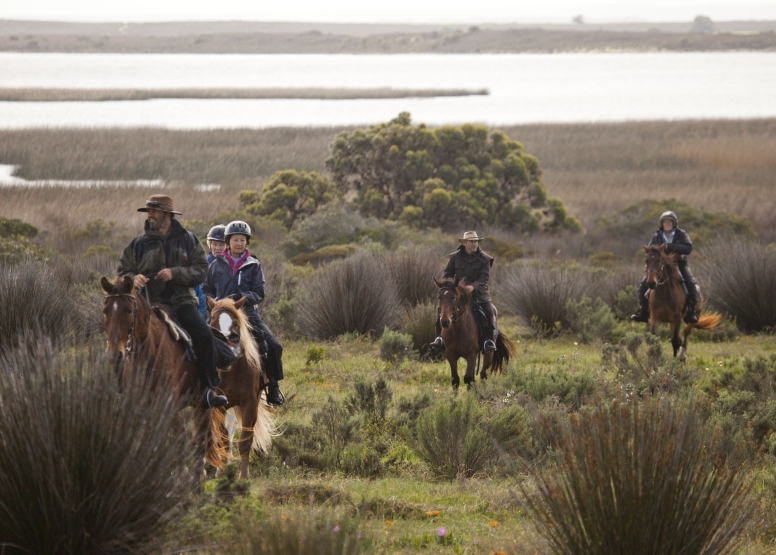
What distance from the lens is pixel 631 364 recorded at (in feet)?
38.5

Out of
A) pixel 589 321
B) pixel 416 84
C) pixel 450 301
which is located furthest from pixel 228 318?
pixel 416 84

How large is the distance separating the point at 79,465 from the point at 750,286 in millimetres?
15648

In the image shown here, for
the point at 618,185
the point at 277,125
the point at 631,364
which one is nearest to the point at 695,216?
the point at 618,185

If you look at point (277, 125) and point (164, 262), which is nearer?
point (164, 262)

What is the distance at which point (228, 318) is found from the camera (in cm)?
743

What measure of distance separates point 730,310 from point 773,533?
12787 millimetres

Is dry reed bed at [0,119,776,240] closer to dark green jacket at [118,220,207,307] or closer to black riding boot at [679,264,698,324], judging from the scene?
black riding boot at [679,264,698,324]

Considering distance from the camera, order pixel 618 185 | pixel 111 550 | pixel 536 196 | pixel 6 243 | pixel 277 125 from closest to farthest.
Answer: pixel 111 550
pixel 6 243
pixel 536 196
pixel 618 185
pixel 277 125

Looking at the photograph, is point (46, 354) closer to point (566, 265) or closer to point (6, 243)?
point (6, 243)

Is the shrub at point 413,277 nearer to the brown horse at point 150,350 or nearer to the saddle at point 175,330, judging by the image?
the brown horse at point 150,350

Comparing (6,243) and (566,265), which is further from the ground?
(6,243)

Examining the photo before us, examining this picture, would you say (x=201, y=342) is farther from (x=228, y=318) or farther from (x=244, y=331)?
(x=244, y=331)

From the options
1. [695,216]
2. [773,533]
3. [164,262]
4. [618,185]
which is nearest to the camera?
[773,533]

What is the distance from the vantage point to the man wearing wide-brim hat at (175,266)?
23.0 ft
